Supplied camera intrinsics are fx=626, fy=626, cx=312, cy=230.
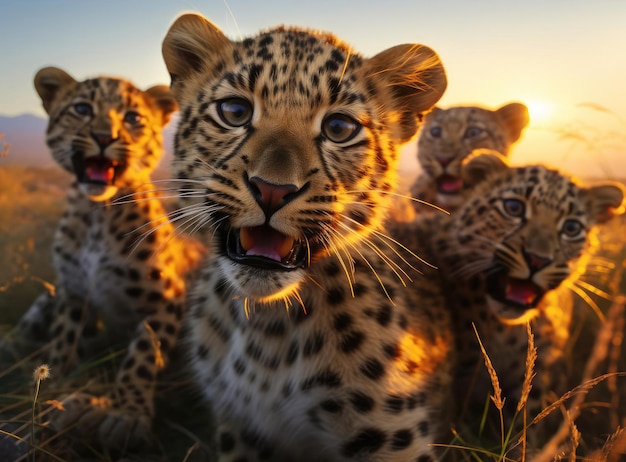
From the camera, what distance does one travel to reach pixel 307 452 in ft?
12.6

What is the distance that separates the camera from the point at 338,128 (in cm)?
340

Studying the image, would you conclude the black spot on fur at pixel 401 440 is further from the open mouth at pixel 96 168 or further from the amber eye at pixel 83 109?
the amber eye at pixel 83 109

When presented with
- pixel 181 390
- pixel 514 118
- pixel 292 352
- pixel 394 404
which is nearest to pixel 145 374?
pixel 181 390

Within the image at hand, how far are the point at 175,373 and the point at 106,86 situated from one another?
9.00 ft

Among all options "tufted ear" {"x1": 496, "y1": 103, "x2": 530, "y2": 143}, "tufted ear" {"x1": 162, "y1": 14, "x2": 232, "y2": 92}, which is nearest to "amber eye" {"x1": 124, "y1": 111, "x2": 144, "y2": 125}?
"tufted ear" {"x1": 162, "y1": 14, "x2": 232, "y2": 92}

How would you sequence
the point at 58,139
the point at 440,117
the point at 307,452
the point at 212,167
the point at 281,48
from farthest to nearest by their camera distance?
the point at 440,117
the point at 58,139
the point at 307,452
the point at 281,48
the point at 212,167

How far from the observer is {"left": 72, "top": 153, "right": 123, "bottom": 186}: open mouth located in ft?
17.9

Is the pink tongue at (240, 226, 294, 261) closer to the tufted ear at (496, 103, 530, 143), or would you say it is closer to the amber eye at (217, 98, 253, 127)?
the amber eye at (217, 98, 253, 127)

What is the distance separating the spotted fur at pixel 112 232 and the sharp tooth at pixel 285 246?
2.52 meters

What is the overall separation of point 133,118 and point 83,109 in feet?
1.46

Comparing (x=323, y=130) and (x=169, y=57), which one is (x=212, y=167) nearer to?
(x=323, y=130)

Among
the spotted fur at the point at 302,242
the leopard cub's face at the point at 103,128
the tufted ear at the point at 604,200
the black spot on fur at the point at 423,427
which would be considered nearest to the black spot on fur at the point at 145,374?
the spotted fur at the point at 302,242

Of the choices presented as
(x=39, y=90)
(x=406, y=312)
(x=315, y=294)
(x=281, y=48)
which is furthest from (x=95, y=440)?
(x=39, y=90)

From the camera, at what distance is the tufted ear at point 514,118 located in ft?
23.5
